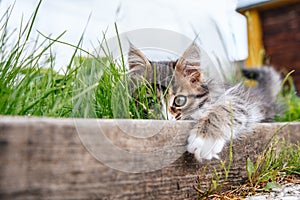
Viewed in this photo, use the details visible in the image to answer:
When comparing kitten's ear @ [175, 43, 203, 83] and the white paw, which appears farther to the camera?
kitten's ear @ [175, 43, 203, 83]

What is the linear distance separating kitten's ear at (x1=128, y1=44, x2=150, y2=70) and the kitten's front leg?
40 cm

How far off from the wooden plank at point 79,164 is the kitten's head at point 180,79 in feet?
1.16

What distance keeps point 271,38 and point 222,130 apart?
4.22 m

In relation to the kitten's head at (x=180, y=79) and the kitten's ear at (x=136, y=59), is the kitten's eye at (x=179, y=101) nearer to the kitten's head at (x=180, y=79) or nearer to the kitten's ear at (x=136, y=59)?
the kitten's head at (x=180, y=79)

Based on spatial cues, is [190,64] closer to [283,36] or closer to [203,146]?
[203,146]

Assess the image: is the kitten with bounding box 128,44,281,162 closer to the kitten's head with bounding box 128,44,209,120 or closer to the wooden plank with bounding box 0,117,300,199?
the kitten's head with bounding box 128,44,209,120

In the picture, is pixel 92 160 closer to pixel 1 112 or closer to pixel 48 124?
pixel 48 124

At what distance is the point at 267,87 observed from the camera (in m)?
3.09

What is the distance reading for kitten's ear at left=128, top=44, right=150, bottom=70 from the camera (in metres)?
1.71

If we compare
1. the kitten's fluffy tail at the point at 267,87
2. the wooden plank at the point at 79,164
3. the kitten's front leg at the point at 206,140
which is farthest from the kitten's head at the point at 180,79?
the kitten's fluffy tail at the point at 267,87

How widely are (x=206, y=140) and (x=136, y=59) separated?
1.85 feet

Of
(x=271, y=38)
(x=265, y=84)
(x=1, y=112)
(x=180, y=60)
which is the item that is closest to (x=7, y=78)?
(x=1, y=112)

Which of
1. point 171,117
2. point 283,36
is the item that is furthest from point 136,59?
point 283,36

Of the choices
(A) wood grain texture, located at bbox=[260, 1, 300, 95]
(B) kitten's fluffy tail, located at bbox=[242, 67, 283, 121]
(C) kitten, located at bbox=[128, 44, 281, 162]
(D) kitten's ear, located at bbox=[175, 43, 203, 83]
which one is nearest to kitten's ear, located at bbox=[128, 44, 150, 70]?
(C) kitten, located at bbox=[128, 44, 281, 162]
